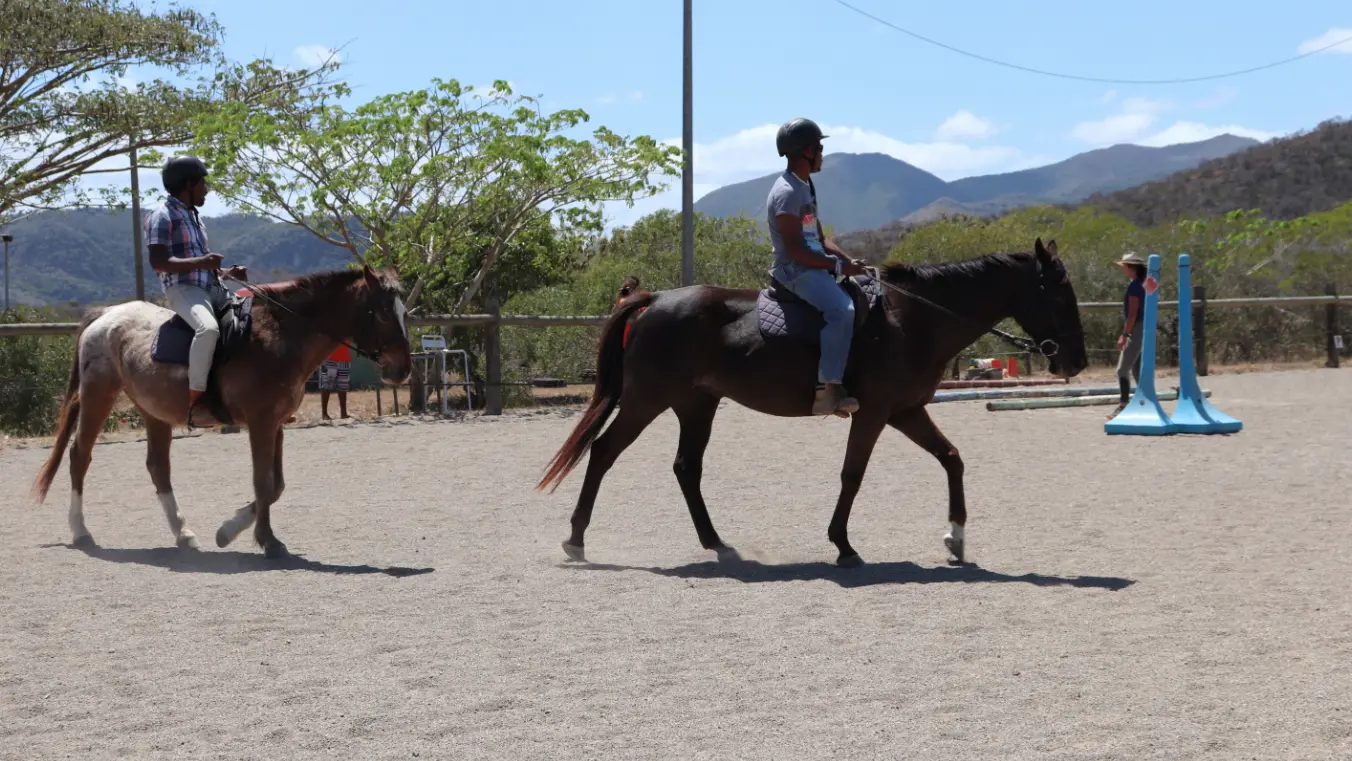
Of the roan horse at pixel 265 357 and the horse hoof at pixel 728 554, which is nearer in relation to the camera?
the horse hoof at pixel 728 554

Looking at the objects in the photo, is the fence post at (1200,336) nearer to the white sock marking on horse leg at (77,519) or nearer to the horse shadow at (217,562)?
the horse shadow at (217,562)

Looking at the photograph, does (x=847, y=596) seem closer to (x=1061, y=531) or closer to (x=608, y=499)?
(x=1061, y=531)

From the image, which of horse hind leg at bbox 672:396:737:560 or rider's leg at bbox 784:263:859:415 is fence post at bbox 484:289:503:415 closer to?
horse hind leg at bbox 672:396:737:560

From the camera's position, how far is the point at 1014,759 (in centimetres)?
359

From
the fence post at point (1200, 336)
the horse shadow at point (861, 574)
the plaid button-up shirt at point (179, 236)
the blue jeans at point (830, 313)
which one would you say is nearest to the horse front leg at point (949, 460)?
the horse shadow at point (861, 574)

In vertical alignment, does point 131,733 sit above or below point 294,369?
below

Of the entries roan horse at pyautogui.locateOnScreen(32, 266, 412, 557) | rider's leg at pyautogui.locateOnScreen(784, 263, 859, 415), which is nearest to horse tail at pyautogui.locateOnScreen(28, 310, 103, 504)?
roan horse at pyautogui.locateOnScreen(32, 266, 412, 557)

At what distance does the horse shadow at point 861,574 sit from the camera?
243 inches

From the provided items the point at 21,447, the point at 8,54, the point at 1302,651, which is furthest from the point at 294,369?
the point at 8,54

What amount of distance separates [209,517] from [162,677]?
440 cm

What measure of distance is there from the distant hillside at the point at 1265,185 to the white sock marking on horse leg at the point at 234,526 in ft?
255

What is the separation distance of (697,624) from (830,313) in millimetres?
2160

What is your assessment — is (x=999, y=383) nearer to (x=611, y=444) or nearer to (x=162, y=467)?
(x=611, y=444)

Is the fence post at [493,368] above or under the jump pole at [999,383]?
above
